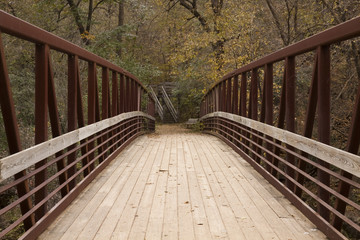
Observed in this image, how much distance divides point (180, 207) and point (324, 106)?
6.37ft

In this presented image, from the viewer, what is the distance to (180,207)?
15.8 feet

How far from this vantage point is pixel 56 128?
15.0ft

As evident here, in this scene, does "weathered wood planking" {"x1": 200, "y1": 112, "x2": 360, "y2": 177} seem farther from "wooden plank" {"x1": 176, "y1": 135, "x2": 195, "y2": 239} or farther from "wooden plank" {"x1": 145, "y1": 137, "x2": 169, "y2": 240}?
"wooden plank" {"x1": 145, "y1": 137, "x2": 169, "y2": 240}

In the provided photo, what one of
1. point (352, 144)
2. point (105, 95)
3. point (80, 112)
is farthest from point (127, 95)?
point (352, 144)

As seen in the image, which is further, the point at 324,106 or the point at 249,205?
the point at 249,205

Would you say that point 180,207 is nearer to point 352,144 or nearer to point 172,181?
point 172,181

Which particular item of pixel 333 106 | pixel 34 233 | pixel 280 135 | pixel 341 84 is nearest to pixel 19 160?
pixel 34 233

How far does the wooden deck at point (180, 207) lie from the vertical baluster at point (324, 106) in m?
0.32

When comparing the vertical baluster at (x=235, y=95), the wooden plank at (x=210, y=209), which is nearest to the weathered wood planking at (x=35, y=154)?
the wooden plank at (x=210, y=209)

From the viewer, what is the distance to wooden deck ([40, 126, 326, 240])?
3.97 meters

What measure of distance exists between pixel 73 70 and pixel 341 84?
29.6 feet

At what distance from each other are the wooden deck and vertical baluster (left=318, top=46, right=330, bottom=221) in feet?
1.04

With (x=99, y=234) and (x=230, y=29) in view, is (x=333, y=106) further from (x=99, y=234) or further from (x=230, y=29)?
(x=99, y=234)

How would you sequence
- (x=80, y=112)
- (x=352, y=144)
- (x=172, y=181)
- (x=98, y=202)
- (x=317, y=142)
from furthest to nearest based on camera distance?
1. (x=172, y=181)
2. (x=80, y=112)
3. (x=98, y=202)
4. (x=317, y=142)
5. (x=352, y=144)
